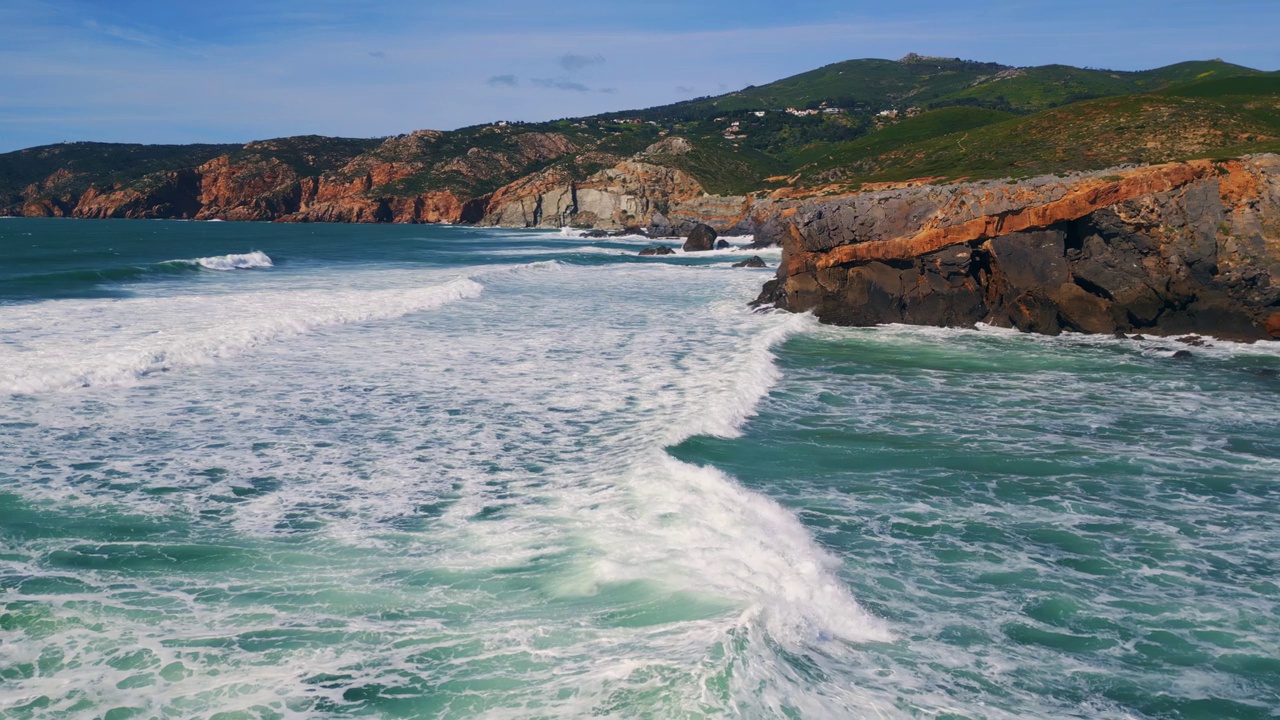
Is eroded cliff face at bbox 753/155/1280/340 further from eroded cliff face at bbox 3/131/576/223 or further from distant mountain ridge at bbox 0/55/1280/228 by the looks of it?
eroded cliff face at bbox 3/131/576/223

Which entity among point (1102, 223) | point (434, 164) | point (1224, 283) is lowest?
point (1224, 283)

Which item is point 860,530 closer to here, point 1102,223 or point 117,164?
point 1102,223

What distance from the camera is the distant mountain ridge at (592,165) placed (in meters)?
61.8

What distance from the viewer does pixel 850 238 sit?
2495 centimetres

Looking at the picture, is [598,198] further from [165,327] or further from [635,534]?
[635,534]

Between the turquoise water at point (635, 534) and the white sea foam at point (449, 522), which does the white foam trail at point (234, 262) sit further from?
the turquoise water at point (635, 534)

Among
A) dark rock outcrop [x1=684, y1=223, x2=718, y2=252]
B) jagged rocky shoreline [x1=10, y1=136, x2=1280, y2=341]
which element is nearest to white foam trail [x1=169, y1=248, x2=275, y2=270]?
dark rock outcrop [x1=684, y1=223, x2=718, y2=252]

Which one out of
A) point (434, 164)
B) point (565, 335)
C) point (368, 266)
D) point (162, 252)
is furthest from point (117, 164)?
point (565, 335)

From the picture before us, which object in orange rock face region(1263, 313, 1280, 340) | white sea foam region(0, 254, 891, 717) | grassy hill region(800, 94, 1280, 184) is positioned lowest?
white sea foam region(0, 254, 891, 717)

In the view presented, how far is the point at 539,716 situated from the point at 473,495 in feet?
15.7

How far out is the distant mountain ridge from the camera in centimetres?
6178

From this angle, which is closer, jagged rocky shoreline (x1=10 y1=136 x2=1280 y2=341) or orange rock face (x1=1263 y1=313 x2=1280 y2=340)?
orange rock face (x1=1263 y1=313 x2=1280 y2=340)

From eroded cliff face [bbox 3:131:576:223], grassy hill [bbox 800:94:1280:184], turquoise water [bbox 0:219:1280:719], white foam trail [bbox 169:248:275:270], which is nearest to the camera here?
turquoise water [bbox 0:219:1280:719]

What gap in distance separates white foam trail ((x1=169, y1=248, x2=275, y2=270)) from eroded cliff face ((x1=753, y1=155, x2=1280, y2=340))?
35436mm
